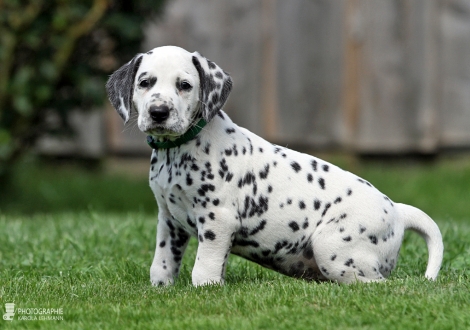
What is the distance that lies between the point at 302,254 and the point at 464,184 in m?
7.34

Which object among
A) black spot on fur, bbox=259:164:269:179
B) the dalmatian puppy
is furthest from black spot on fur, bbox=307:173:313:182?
black spot on fur, bbox=259:164:269:179

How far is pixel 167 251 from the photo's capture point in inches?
211

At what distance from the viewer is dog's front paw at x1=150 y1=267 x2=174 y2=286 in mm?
5309

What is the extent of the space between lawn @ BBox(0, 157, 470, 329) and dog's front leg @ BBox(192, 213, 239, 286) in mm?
135

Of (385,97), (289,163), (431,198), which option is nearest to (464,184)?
(431,198)

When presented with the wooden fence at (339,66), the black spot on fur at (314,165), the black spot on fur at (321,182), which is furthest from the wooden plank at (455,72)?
the black spot on fur at (321,182)

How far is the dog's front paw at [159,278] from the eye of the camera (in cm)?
531

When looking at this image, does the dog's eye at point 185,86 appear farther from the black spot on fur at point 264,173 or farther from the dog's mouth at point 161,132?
the black spot on fur at point 264,173

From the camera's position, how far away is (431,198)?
455 inches

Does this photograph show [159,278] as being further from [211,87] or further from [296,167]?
[211,87]

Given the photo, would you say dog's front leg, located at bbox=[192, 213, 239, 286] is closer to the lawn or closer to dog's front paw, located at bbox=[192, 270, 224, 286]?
dog's front paw, located at bbox=[192, 270, 224, 286]

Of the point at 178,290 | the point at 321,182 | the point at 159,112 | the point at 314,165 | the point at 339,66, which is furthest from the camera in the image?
the point at 339,66

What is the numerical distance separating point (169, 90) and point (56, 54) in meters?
5.18

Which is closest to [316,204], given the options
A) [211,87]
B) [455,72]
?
[211,87]
